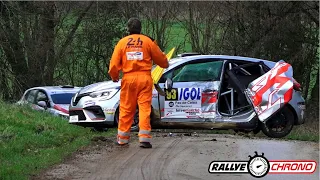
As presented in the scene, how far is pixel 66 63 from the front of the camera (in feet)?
105

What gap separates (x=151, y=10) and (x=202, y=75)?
831 inches

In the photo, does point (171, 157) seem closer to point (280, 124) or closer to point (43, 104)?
point (280, 124)

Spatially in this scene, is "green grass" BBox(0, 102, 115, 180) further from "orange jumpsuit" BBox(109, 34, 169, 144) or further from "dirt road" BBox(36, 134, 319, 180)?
"orange jumpsuit" BBox(109, 34, 169, 144)

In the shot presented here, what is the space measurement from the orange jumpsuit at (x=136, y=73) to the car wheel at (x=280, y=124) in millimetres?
3263

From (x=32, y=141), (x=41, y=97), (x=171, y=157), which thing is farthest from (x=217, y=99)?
(x=41, y=97)

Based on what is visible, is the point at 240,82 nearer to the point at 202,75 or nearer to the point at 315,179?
the point at 202,75

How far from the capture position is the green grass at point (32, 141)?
7.56 m

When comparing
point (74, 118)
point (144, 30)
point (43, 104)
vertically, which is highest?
point (144, 30)

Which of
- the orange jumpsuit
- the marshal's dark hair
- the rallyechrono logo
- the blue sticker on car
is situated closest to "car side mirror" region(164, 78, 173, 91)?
the blue sticker on car

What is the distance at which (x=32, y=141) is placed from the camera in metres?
9.52

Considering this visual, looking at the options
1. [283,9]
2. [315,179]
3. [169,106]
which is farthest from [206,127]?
[283,9]

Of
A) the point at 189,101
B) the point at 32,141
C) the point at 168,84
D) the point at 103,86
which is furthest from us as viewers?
the point at 103,86

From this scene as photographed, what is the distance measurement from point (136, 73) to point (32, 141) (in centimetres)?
209

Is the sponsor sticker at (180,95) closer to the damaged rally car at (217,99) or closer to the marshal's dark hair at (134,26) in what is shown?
the damaged rally car at (217,99)
